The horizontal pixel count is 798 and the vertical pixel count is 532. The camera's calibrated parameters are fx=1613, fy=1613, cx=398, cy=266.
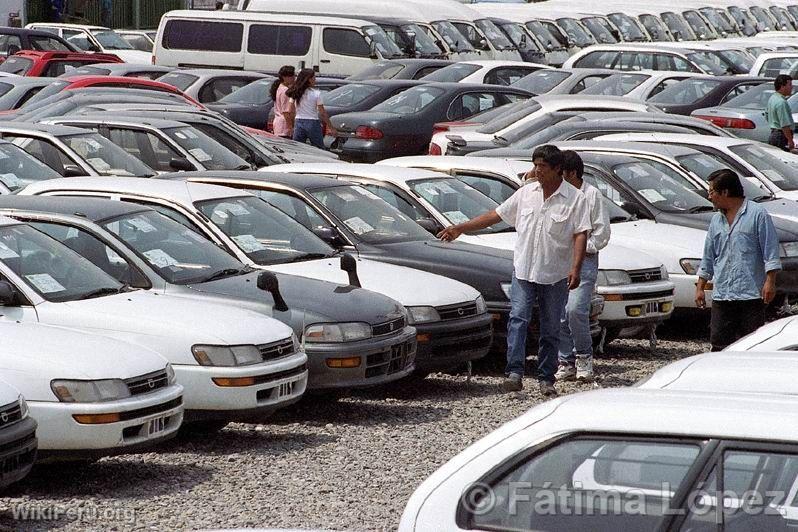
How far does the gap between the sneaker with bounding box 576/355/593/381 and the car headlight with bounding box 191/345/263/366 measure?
10.5 ft

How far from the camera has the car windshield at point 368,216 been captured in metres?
11.6

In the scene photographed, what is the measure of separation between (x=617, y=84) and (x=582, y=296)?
46.6 feet

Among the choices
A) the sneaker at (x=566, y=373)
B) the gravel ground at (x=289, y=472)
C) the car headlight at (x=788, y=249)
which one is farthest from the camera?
the car headlight at (x=788, y=249)

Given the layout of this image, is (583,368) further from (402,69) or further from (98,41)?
(98,41)

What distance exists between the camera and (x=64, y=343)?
303 inches

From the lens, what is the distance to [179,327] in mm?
8555

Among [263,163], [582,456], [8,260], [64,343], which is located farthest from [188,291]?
[263,163]

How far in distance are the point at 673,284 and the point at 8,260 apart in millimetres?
5824

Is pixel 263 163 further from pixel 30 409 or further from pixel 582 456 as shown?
pixel 582 456

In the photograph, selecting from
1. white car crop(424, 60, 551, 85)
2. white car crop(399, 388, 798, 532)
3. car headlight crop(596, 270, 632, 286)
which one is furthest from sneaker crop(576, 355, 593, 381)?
white car crop(424, 60, 551, 85)

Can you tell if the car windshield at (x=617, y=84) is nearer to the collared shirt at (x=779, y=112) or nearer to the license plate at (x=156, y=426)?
the collared shirt at (x=779, y=112)

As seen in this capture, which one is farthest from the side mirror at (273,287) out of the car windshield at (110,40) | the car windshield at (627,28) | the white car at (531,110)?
the car windshield at (627,28)

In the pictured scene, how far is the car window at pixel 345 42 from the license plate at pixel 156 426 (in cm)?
2254

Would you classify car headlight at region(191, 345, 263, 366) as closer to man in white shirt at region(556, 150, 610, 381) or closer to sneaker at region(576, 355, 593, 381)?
man in white shirt at region(556, 150, 610, 381)
